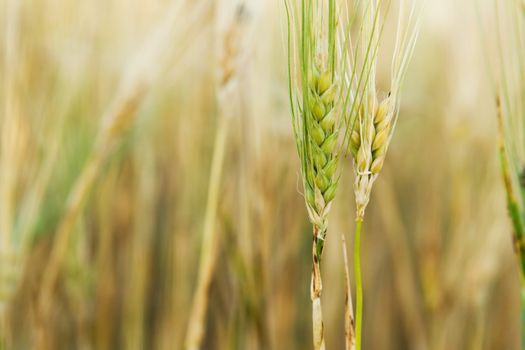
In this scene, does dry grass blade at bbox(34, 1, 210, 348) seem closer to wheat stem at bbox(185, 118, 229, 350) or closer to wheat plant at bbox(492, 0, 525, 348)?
wheat stem at bbox(185, 118, 229, 350)

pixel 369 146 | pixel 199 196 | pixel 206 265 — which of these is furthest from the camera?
pixel 199 196

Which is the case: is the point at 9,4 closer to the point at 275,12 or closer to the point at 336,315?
the point at 275,12

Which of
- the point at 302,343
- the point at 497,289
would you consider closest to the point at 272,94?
the point at 302,343

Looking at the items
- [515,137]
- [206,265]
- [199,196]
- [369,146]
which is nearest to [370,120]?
[369,146]

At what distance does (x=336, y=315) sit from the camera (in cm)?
104

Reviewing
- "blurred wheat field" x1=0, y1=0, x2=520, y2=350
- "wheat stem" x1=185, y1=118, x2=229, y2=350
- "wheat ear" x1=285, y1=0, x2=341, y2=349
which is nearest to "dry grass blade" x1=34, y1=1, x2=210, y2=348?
"blurred wheat field" x1=0, y1=0, x2=520, y2=350

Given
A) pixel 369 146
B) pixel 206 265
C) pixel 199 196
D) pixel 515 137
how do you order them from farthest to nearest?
pixel 199 196
pixel 206 265
pixel 515 137
pixel 369 146

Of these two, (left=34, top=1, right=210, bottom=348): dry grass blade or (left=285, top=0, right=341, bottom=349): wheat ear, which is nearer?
(left=285, top=0, right=341, bottom=349): wheat ear

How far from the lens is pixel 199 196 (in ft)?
3.23

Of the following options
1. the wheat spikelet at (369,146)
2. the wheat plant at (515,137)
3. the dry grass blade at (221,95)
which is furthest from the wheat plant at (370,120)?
the dry grass blade at (221,95)

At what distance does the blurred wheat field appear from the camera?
711 millimetres

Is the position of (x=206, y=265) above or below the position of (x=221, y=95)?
below

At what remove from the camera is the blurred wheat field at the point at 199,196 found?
71cm

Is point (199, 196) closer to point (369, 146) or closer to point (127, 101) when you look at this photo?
point (127, 101)
